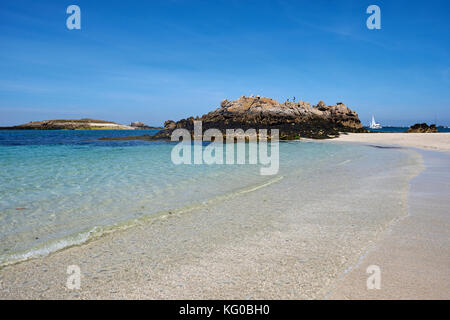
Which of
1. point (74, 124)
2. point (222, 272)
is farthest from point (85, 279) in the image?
point (74, 124)

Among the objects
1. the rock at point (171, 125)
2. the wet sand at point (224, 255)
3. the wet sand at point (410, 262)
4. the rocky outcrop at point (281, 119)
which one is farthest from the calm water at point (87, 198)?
the rock at point (171, 125)

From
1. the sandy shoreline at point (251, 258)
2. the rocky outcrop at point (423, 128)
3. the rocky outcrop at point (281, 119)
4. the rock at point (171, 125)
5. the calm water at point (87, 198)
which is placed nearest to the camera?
the sandy shoreline at point (251, 258)

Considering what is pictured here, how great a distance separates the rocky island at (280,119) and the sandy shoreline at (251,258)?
38.1 metres

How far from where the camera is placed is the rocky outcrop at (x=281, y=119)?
48.0 meters

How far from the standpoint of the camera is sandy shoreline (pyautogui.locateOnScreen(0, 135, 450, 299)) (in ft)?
9.40

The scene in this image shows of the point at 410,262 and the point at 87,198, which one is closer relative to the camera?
the point at 410,262

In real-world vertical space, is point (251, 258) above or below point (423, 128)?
below

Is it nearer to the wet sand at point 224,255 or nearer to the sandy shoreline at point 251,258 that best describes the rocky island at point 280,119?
the wet sand at point 224,255

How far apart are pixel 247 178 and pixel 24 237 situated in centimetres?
745

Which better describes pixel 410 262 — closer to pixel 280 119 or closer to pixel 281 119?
pixel 280 119

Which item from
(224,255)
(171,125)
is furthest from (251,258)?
(171,125)

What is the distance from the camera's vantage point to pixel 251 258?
3.66 metres

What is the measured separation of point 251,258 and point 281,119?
57547 mm
